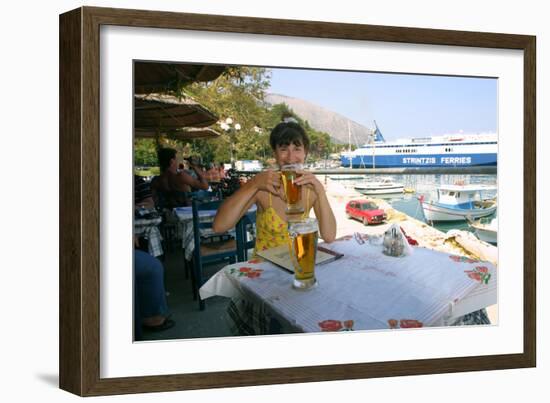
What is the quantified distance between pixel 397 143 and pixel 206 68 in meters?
1.11

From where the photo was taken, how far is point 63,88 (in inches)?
95.9

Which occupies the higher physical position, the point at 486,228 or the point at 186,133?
the point at 186,133

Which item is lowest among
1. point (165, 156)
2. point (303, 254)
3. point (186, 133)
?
point (303, 254)

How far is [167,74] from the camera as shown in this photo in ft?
8.40

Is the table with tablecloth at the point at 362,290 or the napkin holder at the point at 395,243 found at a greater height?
the napkin holder at the point at 395,243

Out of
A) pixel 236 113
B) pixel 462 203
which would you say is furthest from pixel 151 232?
pixel 462 203

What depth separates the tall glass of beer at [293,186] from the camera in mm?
2787

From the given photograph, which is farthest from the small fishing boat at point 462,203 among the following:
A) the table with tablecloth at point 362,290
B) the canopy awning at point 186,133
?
the canopy awning at point 186,133

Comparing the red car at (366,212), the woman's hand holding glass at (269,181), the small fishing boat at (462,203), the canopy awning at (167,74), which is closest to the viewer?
the canopy awning at (167,74)

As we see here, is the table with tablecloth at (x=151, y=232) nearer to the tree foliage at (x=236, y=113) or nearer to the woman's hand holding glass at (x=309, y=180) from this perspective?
the tree foliage at (x=236, y=113)

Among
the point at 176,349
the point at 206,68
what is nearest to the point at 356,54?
the point at 206,68

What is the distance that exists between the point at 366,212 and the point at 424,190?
1.24 ft

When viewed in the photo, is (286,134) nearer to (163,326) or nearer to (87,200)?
(87,200)

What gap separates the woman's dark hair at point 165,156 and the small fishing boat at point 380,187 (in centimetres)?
99
